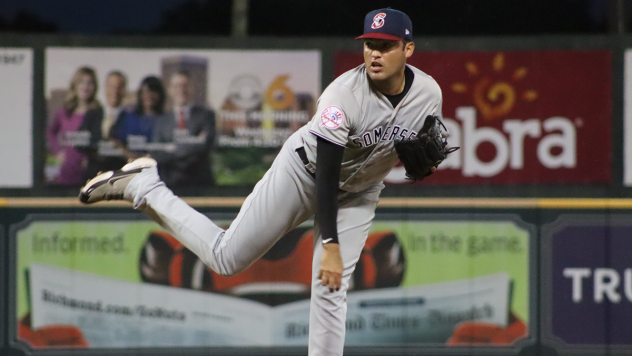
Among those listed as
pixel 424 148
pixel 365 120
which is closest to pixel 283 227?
pixel 365 120

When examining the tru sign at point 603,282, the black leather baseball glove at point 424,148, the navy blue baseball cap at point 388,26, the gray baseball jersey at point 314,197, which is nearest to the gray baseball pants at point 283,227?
the gray baseball jersey at point 314,197

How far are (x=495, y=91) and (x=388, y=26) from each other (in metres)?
2.42

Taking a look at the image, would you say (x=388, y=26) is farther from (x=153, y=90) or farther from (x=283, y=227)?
(x=153, y=90)

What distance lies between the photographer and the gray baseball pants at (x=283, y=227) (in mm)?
3787

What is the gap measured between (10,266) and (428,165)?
3459mm

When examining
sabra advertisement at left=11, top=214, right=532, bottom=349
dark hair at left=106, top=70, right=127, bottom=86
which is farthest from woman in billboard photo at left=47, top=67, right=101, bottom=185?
sabra advertisement at left=11, top=214, right=532, bottom=349

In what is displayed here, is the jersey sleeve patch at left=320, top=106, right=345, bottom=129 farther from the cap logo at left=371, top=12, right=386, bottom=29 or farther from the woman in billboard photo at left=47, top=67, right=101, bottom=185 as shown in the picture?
the woman in billboard photo at left=47, top=67, right=101, bottom=185

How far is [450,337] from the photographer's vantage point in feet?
19.1

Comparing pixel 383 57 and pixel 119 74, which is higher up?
pixel 119 74

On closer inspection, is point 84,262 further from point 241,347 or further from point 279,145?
point 279,145

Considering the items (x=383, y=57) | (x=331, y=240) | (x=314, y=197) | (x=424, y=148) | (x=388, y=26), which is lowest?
(x=331, y=240)

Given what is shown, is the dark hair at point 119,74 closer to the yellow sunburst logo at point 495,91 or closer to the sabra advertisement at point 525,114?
the sabra advertisement at point 525,114

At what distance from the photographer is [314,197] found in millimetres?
3918

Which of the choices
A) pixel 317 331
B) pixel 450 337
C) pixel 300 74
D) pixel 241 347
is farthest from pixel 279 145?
pixel 317 331
